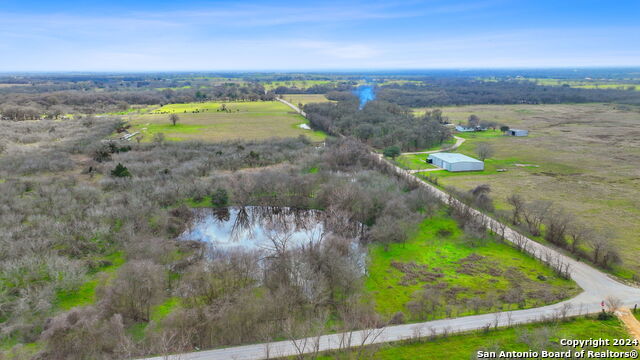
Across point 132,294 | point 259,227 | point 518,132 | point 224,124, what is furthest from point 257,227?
point 518,132

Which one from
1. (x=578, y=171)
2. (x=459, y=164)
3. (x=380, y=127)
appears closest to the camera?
(x=578, y=171)

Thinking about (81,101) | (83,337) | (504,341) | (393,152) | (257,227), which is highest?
(81,101)

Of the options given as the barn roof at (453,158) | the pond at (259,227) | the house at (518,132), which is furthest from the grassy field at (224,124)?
the house at (518,132)

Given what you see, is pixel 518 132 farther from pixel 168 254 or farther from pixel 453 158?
pixel 168 254

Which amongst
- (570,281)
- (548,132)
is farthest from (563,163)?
(570,281)

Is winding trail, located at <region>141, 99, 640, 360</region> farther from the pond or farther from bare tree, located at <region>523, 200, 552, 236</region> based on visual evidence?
the pond

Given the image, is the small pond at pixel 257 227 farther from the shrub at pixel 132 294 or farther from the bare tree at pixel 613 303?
the bare tree at pixel 613 303
